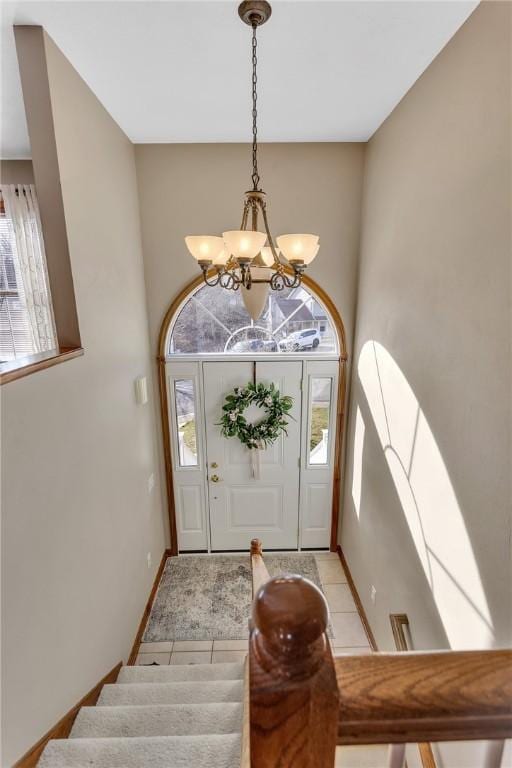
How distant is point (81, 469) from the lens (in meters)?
2.05

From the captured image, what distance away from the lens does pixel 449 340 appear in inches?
71.5

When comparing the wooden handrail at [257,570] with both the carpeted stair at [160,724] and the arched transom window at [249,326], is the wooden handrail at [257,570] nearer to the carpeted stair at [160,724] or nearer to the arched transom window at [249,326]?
the carpeted stair at [160,724]

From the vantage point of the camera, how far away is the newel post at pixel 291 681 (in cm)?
44

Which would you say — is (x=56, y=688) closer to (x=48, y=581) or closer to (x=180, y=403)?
(x=48, y=581)

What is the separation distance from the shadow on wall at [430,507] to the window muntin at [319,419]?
74 centimetres

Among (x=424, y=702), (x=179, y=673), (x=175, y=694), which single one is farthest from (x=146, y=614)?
(x=424, y=702)

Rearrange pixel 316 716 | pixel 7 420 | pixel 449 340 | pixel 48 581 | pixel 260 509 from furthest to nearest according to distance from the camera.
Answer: pixel 260 509 < pixel 449 340 < pixel 48 581 < pixel 7 420 < pixel 316 716

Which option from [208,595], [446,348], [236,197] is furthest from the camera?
[208,595]

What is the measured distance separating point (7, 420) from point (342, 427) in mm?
2899

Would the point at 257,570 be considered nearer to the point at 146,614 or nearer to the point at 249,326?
the point at 146,614

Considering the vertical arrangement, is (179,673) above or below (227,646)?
above

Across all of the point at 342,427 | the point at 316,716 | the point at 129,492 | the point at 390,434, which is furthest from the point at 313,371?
the point at 316,716

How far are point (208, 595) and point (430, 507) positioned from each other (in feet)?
8.09

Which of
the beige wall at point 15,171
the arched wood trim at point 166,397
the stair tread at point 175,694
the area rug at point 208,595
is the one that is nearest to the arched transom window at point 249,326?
the arched wood trim at point 166,397
